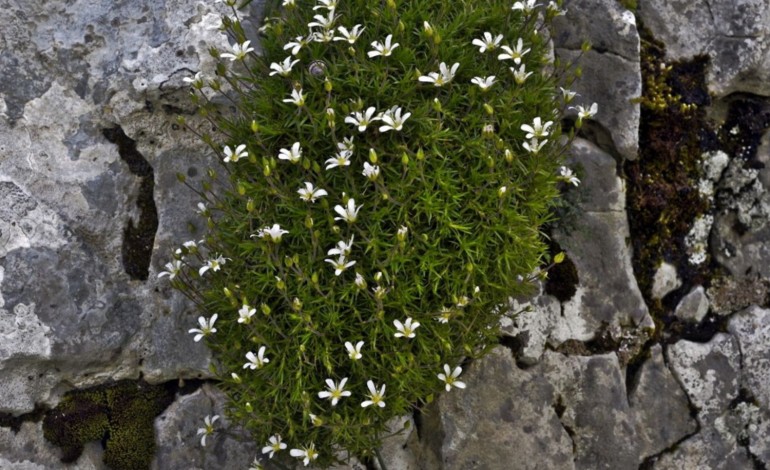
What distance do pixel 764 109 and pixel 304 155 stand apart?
8.67 ft

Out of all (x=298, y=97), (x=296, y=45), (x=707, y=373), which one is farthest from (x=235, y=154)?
(x=707, y=373)

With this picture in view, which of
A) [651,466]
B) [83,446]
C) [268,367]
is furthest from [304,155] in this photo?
[651,466]

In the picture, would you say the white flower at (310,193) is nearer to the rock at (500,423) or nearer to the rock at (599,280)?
the rock at (500,423)

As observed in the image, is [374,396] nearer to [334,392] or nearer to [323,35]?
[334,392]

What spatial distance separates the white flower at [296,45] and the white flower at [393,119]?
45 cm

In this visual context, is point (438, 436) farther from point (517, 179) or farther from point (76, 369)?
point (76, 369)

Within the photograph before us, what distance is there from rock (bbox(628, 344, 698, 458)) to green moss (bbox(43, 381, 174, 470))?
2.34 m

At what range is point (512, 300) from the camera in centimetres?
410

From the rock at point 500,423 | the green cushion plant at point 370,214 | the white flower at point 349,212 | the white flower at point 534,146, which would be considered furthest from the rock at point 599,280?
the white flower at point 349,212

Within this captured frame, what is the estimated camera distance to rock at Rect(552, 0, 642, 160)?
14.2 ft

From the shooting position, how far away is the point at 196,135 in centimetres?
415

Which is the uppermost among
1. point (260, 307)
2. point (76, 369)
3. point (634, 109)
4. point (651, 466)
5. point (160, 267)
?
point (634, 109)

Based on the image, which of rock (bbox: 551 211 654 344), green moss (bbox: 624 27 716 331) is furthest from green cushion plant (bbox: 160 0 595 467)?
green moss (bbox: 624 27 716 331)

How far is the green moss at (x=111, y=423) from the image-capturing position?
13.0ft
